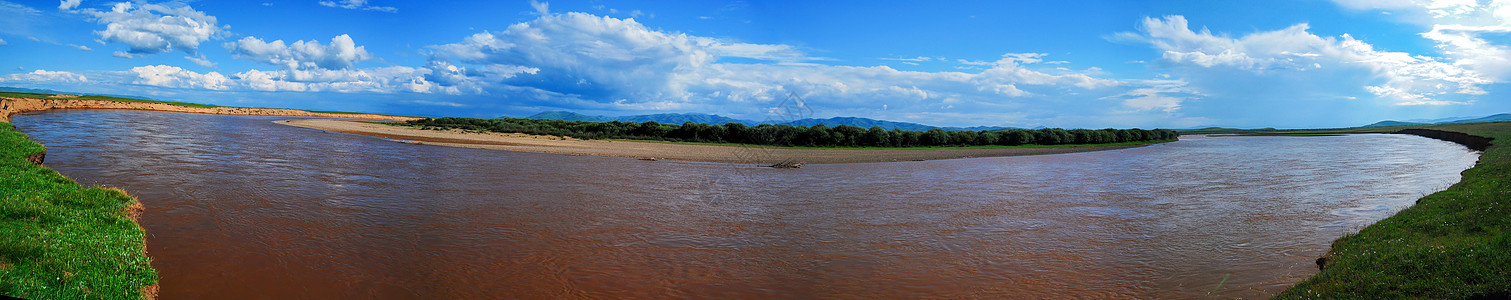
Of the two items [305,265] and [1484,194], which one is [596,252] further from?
[1484,194]

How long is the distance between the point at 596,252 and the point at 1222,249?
862cm

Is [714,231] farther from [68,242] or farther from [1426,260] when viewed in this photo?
[1426,260]

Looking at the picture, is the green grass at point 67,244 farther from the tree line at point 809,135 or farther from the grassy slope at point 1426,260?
the tree line at point 809,135

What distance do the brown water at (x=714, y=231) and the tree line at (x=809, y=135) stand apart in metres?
Answer: 18.2

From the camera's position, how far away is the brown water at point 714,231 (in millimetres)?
6848

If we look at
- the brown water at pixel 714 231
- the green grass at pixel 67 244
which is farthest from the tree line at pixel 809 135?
the green grass at pixel 67 244

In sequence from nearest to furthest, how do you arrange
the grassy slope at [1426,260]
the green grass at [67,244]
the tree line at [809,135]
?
the green grass at [67,244] → the grassy slope at [1426,260] → the tree line at [809,135]

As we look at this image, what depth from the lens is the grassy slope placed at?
5.29 m

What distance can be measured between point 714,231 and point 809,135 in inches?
1073

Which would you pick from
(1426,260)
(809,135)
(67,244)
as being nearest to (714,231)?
(67,244)

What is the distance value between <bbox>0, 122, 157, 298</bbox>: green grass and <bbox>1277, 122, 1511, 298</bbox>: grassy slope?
10453 millimetres

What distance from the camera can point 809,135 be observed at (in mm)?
36781

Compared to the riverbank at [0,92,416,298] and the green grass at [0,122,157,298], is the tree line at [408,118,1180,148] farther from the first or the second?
the green grass at [0,122,157,298]

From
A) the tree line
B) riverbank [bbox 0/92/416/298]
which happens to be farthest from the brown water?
the tree line
